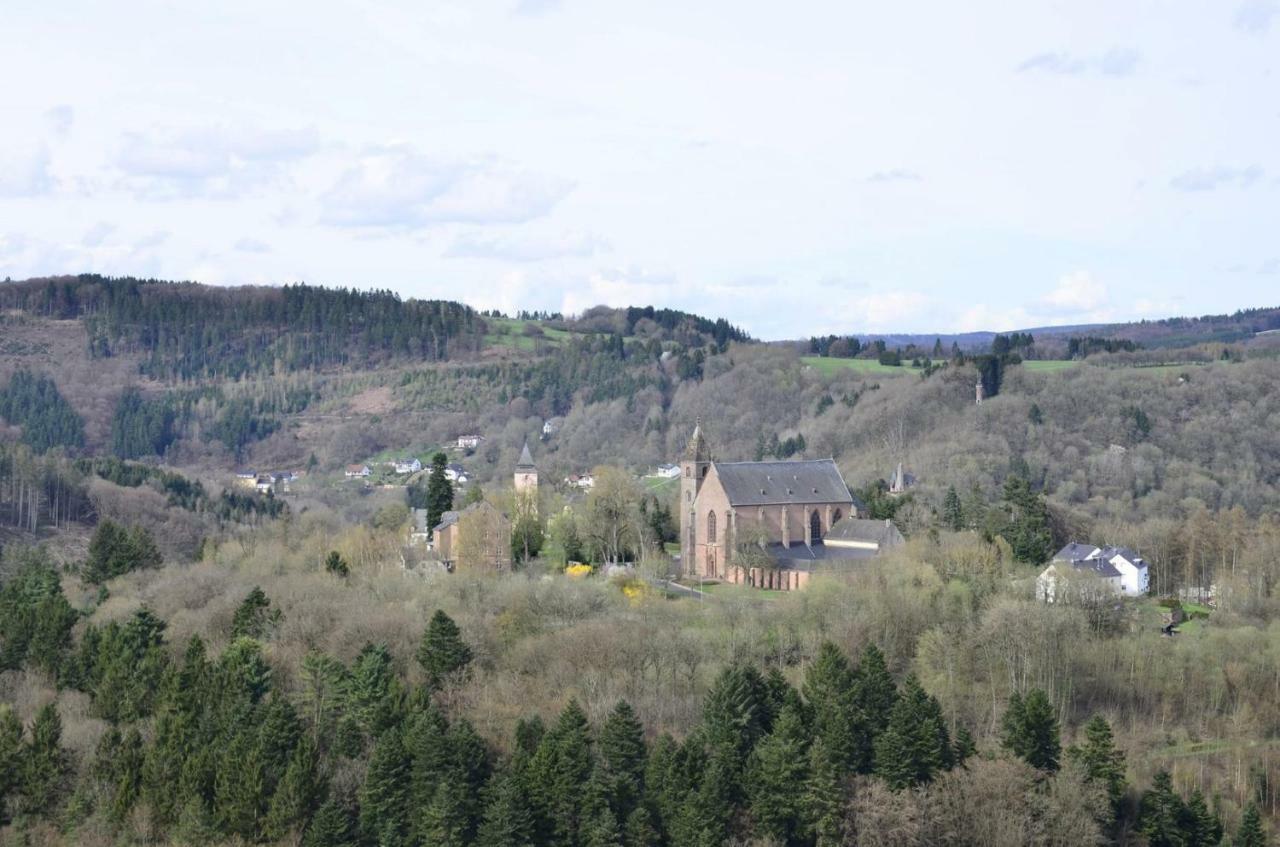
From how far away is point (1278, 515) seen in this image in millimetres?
95438

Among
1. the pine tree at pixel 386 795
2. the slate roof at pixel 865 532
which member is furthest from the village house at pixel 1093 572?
the pine tree at pixel 386 795

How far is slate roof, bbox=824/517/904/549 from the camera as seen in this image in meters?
77.3

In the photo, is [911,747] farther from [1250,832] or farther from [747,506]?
[747,506]

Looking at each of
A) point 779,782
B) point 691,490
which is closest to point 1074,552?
point 691,490

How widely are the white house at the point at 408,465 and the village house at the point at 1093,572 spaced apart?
7857 cm

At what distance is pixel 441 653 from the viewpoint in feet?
191

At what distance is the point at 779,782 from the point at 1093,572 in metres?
26.0

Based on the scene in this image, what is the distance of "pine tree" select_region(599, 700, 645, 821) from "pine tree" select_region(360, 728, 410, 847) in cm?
639

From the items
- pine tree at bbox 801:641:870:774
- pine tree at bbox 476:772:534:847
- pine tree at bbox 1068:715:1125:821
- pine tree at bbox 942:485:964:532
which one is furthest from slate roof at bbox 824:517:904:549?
pine tree at bbox 476:772:534:847

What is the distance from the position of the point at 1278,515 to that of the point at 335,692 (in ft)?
201

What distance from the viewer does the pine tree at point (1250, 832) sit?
171 ft

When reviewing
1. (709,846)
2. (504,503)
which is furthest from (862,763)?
(504,503)

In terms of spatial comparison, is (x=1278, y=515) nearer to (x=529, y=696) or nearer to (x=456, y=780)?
(x=529, y=696)

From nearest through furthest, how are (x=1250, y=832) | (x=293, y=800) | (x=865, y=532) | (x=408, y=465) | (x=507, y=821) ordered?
1. (x=507, y=821)
2. (x=293, y=800)
3. (x=1250, y=832)
4. (x=865, y=532)
5. (x=408, y=465)
